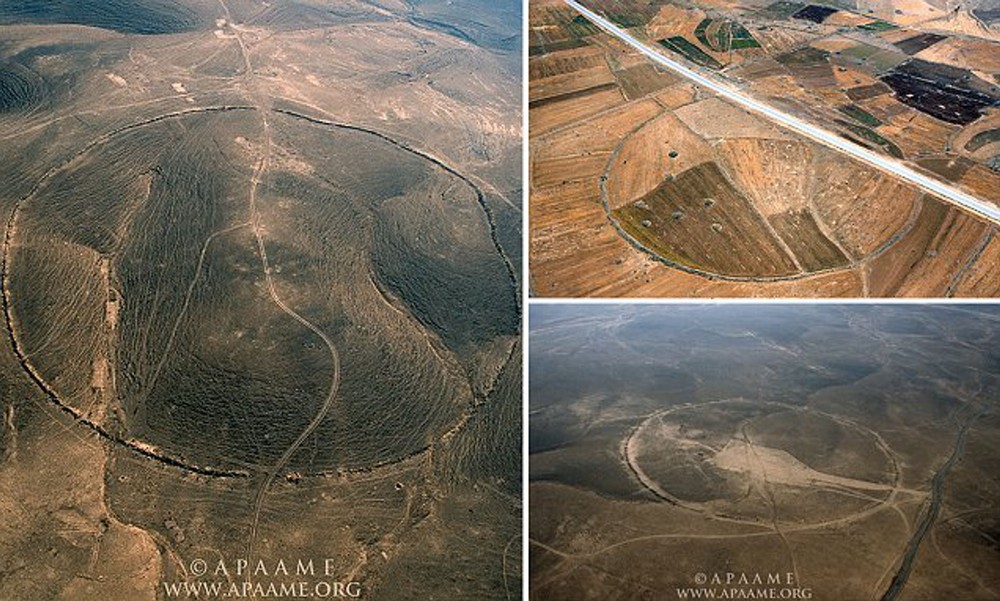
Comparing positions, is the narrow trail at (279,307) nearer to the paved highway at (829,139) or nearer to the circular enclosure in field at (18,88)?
the circular enclosure in field at (18,88)

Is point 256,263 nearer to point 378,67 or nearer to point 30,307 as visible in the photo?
point 30,307

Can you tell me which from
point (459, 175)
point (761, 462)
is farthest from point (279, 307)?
point (761, 462)

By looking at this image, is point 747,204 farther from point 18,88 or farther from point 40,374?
point 18,88

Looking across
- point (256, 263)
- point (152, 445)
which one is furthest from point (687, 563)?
point (256, 263)

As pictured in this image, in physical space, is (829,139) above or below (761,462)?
above

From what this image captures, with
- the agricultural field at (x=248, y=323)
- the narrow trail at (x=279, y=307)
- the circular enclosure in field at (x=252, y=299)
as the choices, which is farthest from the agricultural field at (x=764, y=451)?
the narrow trail at (x=279, y=307)

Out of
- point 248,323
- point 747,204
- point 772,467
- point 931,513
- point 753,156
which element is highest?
point 753,156

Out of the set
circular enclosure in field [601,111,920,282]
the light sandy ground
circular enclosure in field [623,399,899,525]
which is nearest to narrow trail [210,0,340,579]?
circular enclosure in field [623,399,899,525]
